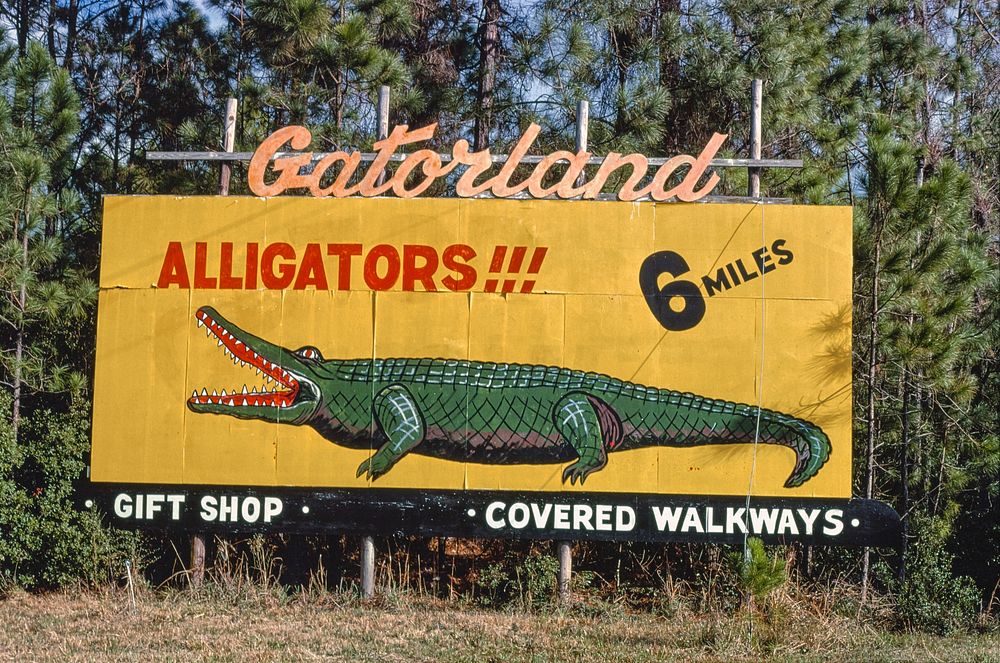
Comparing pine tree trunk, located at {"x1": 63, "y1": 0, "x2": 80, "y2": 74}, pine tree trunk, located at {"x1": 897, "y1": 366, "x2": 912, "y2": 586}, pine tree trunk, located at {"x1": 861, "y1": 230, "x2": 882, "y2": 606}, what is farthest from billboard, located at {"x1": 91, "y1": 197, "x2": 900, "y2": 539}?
pine tree trunk, located at {"x1": 63, "y1": 0, "x2": 80, "y2": 74}

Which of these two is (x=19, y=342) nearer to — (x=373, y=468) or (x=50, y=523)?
(x=50, y=523)

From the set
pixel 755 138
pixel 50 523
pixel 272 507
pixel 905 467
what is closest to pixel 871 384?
pixel 905 467

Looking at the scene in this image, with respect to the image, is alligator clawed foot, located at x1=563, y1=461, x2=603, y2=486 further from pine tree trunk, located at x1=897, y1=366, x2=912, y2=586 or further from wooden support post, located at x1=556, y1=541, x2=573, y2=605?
pine tree trunk, located at x1=897, y1=366, x2=912, y2=586

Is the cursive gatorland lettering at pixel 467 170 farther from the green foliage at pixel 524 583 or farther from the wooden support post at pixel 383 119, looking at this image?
the green foliage at pixel 524 583

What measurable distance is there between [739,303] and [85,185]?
10737 mm

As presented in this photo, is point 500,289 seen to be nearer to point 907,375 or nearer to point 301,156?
point 301,156

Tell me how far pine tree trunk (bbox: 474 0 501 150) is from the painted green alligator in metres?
5.52

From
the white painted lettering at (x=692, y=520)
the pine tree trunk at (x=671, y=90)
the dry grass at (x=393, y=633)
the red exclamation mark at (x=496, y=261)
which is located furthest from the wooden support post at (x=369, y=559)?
the pine tree trunk at (x=671, y=90)

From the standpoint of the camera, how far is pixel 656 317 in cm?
1145

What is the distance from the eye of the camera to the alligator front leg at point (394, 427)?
11477 millimetres

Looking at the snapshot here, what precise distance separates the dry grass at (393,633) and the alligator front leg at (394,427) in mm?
1526

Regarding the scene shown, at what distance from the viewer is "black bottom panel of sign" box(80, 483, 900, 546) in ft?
37.2

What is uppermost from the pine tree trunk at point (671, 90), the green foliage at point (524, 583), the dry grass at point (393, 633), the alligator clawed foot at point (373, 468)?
the pine tree trunk at point (671, 90)

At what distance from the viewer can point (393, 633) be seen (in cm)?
1059
